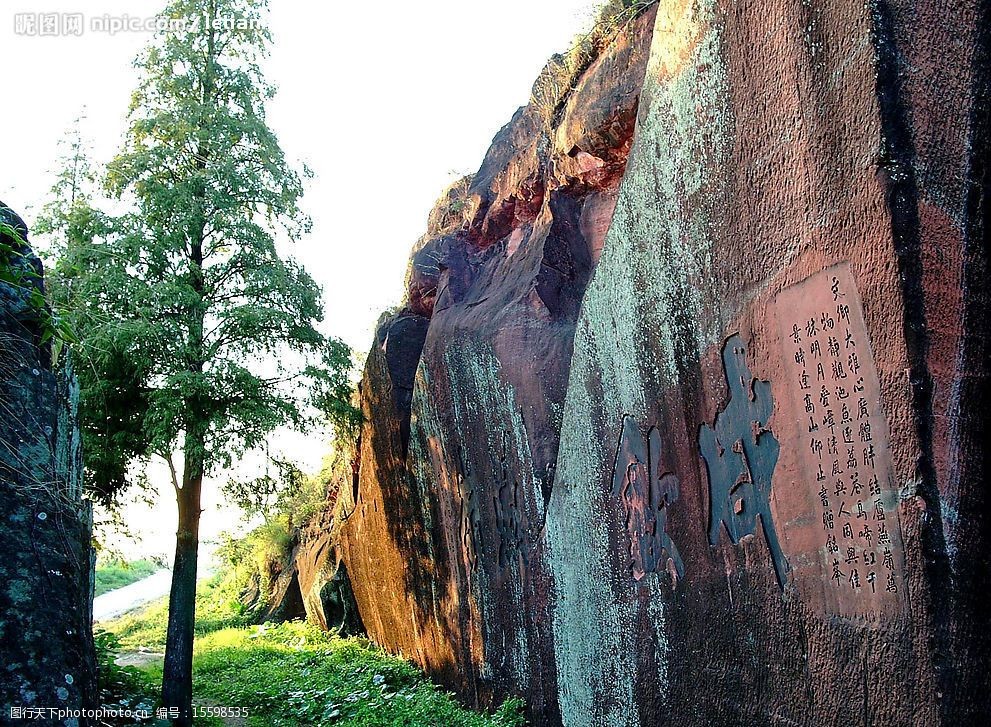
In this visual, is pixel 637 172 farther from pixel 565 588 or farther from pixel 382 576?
pixel 382 576

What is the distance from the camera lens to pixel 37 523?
2.60m

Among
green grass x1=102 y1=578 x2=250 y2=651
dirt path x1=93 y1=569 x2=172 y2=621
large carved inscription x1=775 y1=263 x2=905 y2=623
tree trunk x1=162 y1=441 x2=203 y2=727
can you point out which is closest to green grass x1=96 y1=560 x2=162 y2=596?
dirt path x1=93 y1=569 x2=172 y2=621

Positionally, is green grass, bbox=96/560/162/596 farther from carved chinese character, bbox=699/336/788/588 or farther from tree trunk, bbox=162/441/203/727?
carved chinese character, bbox=699/336/788/588

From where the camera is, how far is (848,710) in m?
2.95

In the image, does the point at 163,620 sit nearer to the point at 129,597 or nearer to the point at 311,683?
the point at 129,597

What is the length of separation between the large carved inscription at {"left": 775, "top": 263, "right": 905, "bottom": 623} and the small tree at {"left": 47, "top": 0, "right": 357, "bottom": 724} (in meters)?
5.28

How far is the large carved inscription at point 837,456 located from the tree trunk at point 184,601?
5417 millimetres

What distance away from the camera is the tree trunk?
275 inches

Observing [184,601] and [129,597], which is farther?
[129,597]

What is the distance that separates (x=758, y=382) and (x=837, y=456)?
52 cm

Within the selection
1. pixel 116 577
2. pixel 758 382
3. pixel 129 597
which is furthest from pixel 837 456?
pixel 116 577

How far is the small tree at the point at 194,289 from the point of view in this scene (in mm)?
6918

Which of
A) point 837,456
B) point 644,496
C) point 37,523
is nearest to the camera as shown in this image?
point 37,523

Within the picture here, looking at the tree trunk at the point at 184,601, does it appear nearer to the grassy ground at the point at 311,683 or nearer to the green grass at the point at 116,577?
the grassy ground at the point at 311,683
